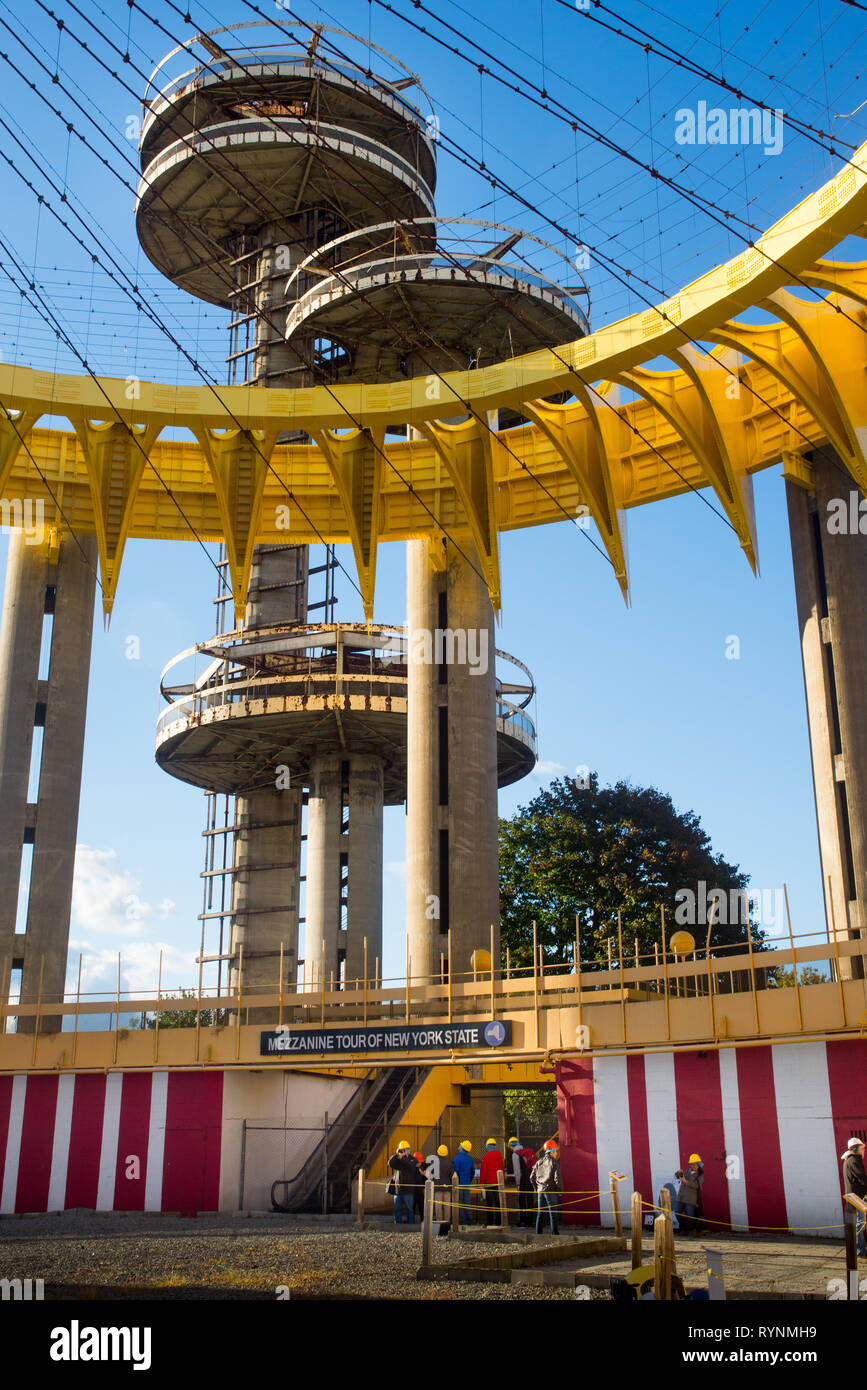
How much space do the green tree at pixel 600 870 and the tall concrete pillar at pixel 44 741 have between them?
20133 mm

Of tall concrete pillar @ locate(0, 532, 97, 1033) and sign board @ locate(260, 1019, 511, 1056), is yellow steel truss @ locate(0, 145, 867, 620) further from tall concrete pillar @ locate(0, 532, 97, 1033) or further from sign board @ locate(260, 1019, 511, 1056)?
sign board @ locate(260, 1019, 511, 1056)

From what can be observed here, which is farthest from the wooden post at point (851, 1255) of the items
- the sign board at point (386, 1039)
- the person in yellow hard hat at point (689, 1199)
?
the sign board at point (386, 1039)

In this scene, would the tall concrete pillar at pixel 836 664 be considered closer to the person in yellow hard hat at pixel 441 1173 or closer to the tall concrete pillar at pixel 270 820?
the person in yellow hard hat at pixel 441 1173

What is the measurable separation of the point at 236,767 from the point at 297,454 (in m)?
20.4

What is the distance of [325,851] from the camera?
5397cm

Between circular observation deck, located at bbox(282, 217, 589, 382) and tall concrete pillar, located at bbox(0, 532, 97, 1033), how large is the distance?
11096mm

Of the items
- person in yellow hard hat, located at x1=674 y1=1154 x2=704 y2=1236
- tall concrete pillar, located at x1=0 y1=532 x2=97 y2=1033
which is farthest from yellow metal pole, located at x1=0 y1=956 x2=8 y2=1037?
person in yellow hard hat, located at x1=674 y1=1154 x2=704 y2=1236

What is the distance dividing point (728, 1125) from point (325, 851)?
32.5 meters

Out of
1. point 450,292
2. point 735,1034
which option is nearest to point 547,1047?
point 735,1034

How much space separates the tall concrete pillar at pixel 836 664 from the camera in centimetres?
3100

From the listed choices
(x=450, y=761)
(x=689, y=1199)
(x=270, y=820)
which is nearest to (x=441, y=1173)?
(x=689, y=1199)

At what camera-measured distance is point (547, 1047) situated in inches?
1049

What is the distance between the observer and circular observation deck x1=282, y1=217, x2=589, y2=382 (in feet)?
126
